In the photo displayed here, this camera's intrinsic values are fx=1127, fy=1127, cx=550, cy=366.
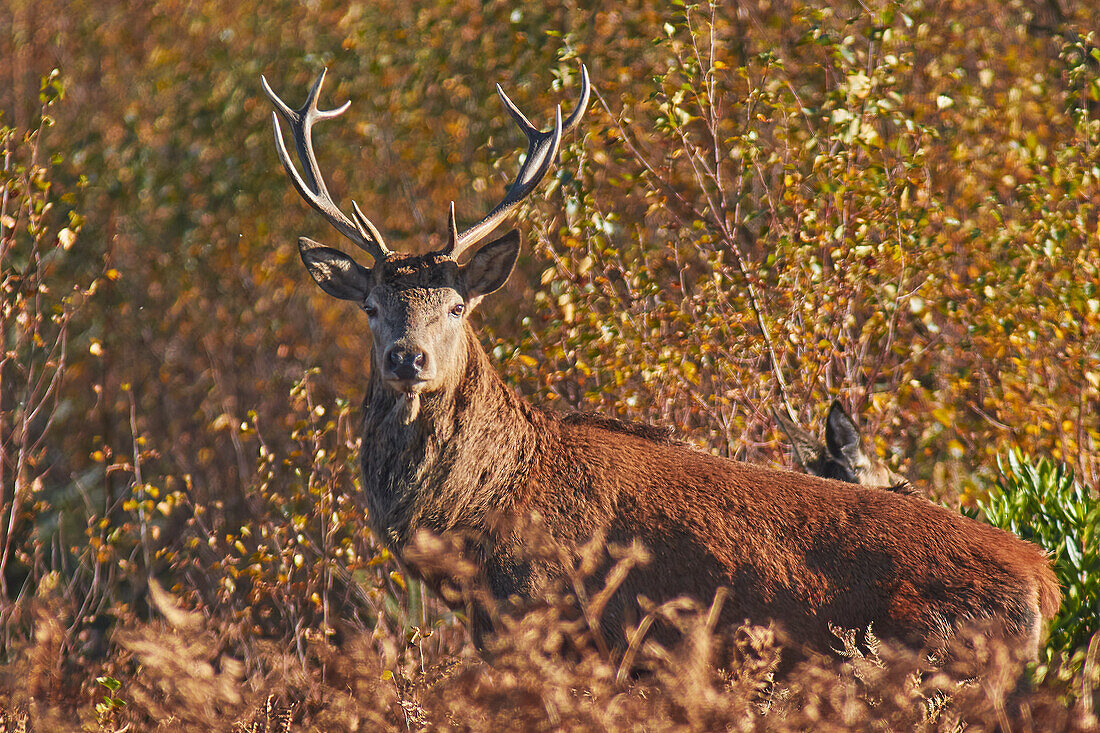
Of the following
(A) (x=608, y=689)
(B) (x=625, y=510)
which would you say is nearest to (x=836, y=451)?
(B) (x=625, y=510)

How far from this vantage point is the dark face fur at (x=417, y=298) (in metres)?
4.94

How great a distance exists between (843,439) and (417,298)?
98.6 inches

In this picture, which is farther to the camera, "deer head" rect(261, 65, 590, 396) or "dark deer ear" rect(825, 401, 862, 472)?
"dark deer ear" rect(825, 401, 862, 472)

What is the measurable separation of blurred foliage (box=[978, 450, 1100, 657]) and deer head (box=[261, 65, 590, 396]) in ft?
10.0

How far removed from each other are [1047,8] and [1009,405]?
5224 mm

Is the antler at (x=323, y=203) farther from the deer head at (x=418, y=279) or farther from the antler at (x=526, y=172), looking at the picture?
the antler at (x=526, y=172)

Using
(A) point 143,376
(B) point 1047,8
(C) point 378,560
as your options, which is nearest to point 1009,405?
(C) point 378,560

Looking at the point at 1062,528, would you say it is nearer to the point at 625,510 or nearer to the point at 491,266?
the point at 625,510

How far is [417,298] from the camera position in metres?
5.16

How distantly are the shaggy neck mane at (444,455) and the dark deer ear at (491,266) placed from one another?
13.7 inches

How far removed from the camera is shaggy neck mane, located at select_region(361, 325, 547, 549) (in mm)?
5039

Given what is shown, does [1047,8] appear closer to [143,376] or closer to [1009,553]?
[1009,553]

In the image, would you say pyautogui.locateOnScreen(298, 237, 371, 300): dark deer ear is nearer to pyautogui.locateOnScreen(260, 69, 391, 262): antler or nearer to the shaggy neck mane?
pyautogui.locateOnScreen(260, 69, 391, 262): antler

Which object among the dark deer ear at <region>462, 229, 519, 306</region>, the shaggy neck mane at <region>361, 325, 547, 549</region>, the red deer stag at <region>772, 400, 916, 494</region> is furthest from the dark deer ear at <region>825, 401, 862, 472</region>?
the dark deer ear at <region>462, 229, 519, 306</region>
